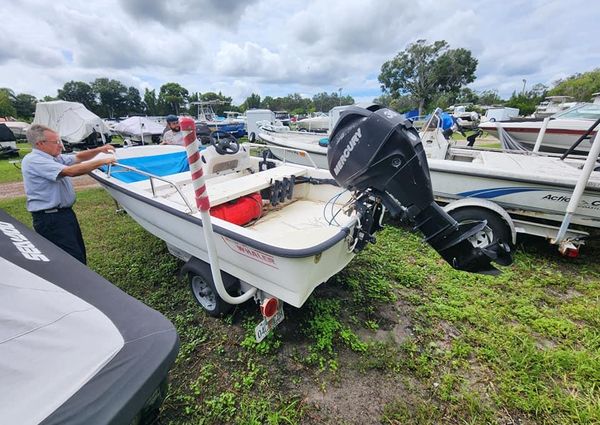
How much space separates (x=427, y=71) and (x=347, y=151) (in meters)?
46.3

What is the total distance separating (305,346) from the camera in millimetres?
2180

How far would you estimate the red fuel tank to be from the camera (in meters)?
2.53

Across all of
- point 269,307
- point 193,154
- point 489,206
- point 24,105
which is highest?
point 24,105

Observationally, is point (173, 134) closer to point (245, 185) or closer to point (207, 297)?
point (245, 185)

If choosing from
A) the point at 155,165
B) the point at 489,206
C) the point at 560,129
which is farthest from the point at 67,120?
the point at 560,129

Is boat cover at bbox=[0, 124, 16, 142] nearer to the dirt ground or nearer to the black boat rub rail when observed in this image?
the dirt ground

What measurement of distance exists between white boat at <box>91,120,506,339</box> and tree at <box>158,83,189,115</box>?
62.1 m

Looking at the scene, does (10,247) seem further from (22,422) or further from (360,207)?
(360,207)

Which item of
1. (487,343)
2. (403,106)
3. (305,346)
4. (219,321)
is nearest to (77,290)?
(219,321)

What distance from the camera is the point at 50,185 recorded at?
7.66 feet

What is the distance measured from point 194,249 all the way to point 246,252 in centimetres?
74

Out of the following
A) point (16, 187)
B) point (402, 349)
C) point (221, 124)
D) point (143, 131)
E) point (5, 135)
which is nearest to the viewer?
point (402, 349)

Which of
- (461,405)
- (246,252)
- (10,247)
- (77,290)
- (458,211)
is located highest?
(10,247)

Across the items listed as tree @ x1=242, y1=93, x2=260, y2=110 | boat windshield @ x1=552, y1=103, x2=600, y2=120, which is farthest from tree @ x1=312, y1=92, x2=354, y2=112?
boat windshield @ x1=552, y1=103, x2=600, y2=120
